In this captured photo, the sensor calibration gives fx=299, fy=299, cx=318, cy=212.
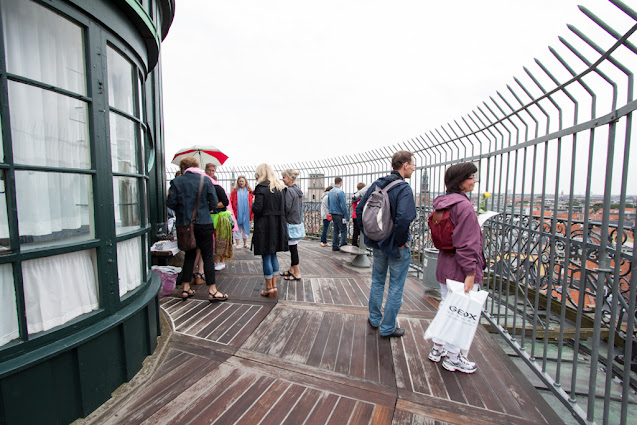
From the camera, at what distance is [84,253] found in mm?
2025

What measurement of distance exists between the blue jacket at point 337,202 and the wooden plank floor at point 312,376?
3.23m

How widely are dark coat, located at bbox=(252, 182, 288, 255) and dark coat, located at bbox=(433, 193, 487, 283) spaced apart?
2046 millimetres

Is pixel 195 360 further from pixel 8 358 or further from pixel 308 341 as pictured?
pixel 8 358

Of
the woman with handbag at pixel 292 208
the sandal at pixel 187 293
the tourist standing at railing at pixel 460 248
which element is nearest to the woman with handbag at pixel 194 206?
the sandal at pixel 187 293

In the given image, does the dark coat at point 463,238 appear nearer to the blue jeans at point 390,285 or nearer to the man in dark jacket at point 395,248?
the man in dark jacket at point 395,248

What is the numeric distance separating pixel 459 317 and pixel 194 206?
3.00 meters

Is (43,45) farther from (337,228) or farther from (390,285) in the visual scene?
(337,228)

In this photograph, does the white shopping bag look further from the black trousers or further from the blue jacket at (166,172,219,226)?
the blue jacket at (166,172,219,226)

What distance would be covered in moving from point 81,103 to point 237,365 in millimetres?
2257

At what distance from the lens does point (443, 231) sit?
2.43 m

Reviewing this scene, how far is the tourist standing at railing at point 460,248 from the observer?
7.41 ft

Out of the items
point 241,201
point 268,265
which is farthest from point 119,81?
point 241,201

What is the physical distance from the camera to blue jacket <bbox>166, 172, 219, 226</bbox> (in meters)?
3.56

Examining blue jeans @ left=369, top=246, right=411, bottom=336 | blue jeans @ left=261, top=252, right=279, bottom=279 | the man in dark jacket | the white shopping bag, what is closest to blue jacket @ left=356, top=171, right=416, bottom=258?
the man in dark jacket
